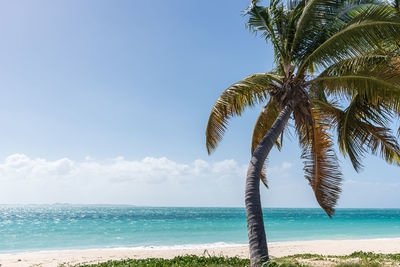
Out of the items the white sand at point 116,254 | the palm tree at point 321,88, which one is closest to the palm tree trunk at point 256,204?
the palm tree at point 321,88

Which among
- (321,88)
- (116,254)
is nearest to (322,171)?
(321,88)

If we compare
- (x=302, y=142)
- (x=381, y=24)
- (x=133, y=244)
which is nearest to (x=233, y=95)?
(x=302, y=142)

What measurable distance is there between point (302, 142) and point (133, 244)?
15.4 meters

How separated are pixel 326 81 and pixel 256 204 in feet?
10.5

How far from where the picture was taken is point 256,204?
5.25 m

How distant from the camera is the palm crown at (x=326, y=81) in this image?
5.75 meters

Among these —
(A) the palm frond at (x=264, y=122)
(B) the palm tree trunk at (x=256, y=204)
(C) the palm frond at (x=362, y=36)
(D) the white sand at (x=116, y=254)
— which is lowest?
(D) the white sand at (x=116, y=254)

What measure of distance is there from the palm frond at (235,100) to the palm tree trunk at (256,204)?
110 centimetres

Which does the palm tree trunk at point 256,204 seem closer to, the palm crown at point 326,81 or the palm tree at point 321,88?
the palm tree at point 321,88

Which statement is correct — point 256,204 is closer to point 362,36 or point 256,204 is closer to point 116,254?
point 362,36

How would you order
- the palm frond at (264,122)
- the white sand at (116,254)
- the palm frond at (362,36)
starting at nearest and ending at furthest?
the palm frond at (362,36) < the palm frond at (264,122) < the white sand at (116,254)

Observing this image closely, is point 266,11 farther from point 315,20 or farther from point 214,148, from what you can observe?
point 214,148

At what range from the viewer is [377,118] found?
795 cm

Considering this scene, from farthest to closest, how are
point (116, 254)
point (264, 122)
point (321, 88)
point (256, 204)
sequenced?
point (116, 254) → point (264, 122) → point (321, 88) → point (256, 204)
